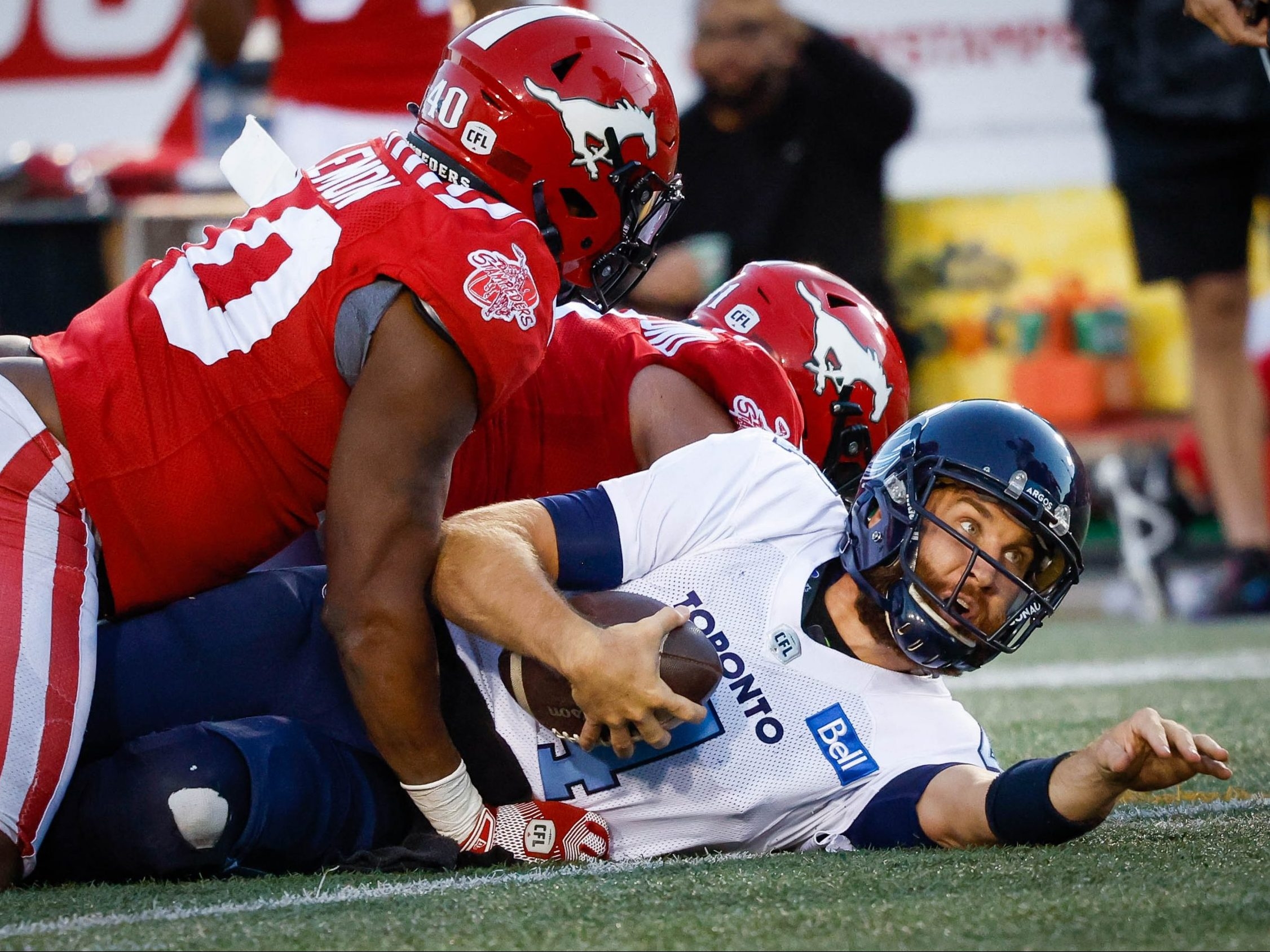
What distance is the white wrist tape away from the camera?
2.32 m

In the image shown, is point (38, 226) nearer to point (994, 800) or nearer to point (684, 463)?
point (684, 463)

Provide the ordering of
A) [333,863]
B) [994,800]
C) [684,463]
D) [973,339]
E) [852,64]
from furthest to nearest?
1. [973,339]
2. [852,64]
3. [684,463]
4. [333,863]
5. [994,800]

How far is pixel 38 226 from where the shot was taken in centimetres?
635

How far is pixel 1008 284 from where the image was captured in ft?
23.1

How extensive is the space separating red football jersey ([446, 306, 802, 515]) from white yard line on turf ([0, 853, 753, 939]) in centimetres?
78

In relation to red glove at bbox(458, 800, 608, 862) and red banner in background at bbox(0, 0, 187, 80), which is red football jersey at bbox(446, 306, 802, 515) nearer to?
red glove at bbox(458, 800, 608, 862)

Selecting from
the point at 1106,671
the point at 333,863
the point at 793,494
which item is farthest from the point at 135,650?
the point at 1106,671

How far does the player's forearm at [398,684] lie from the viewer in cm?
227

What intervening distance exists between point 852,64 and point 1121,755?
4.44 m

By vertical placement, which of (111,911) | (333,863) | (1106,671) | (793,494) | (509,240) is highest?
(509,240)

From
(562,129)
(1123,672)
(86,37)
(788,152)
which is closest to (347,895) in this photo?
(562,129)

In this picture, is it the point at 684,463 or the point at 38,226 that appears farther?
the point at 38,226

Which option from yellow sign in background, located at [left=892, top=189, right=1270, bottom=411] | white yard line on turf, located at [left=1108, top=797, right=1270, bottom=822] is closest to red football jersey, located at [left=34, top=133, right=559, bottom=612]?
white yard line on turf, located at [left=1108, top=797, right=1270, bottom=822]

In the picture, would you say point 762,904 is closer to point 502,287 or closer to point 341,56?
point 502,287
